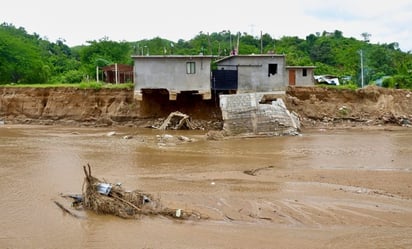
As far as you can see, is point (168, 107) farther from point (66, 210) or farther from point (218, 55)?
point (66, 210)

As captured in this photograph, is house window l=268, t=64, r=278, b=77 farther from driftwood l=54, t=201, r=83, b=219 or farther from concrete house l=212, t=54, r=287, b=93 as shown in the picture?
driftwood l=54, t=201, r=83, b=219

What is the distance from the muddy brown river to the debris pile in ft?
0.65

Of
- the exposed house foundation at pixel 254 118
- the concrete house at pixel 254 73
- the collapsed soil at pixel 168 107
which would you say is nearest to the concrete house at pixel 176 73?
the concrete house at pixel 254 73

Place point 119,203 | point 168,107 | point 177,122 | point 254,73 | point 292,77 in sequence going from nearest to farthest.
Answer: point 119,203 → point 177,122 → point 254,73 → point 168,107 → point 292,77

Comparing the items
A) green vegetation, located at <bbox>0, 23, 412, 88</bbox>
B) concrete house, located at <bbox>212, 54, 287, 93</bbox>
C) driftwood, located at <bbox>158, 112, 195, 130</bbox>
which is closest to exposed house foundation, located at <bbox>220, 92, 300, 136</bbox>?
concrete house, located at <bbox>212, 54, 287, 93</bbox>

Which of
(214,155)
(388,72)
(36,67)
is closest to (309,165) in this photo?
(214,155)

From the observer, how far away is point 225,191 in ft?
41.6

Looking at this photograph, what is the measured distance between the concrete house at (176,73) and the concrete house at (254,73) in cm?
78

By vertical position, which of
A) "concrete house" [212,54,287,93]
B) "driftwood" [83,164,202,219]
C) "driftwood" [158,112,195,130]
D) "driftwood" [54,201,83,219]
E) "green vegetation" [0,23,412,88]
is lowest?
"driftwood" [54,201,83,219]

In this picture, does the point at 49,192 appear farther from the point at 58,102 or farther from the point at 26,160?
the point at 58,102

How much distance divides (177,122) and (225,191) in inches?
662

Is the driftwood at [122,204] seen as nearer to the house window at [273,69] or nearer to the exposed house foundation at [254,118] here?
the exposed house foundation at [254,118]

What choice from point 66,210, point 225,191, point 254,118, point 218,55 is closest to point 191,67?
point 254,118

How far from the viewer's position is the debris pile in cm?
1083
